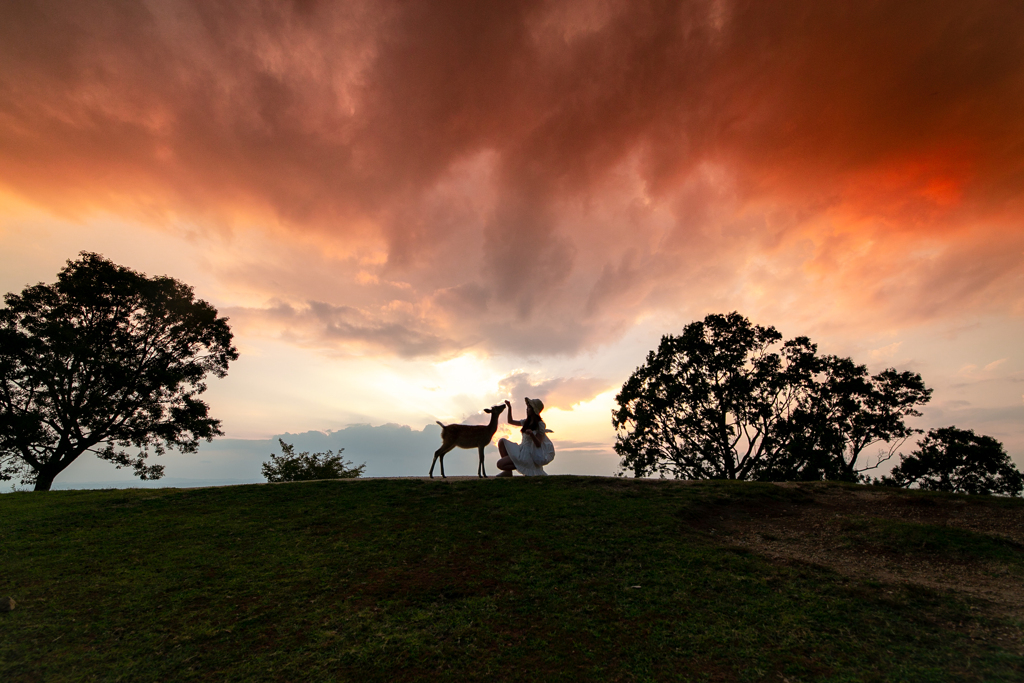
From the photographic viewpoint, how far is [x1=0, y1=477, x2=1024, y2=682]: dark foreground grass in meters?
5.48

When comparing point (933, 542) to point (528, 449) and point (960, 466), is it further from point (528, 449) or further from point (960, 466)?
point (960, 466)

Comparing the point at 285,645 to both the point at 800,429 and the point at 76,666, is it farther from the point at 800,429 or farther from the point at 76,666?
the point at 800,429

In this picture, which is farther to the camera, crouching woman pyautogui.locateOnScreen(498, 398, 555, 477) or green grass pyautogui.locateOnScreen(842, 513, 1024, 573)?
crouching woman pyautogui.locateOnScreen(498, 398, 555, 477)

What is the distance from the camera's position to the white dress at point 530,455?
50.3 feet

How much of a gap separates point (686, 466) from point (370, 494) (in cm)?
1738

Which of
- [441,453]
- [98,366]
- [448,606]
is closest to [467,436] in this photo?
[441,453]

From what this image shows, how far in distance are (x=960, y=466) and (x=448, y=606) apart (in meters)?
26.8

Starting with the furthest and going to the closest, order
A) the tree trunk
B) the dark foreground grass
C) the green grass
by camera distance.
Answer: the tree trunk < the green grass < the dark foreground grass

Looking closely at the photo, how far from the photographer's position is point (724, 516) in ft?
37.9

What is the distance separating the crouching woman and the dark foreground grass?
13.5 feet

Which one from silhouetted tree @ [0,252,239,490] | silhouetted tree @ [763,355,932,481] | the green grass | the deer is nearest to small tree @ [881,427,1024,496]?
silhouetted tree @ [763,355,932,481]

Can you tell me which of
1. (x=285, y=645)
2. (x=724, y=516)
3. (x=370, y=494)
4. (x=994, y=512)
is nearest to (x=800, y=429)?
(x=994, y=512)

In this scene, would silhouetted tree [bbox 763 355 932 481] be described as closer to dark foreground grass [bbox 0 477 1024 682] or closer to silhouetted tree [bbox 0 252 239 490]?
dark foreground grass [bbox 0 477 1024 682]

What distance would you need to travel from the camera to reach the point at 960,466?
21.8m
